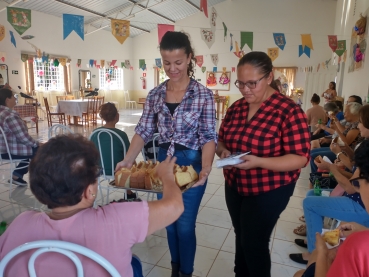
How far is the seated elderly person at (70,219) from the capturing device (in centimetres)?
76

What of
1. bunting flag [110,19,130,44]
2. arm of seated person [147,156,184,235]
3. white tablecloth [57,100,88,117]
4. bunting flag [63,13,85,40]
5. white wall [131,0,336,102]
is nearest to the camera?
arm of seated person [147,156,184,235]

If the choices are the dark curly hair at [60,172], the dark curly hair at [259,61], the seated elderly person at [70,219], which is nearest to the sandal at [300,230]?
the dark curly hair at [259,61]

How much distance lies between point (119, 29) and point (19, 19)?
1.94 m

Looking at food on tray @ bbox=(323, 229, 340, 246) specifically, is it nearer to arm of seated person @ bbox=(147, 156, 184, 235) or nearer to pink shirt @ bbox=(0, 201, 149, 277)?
arm of seated person @ bbox=(147, 156, 184, 235)

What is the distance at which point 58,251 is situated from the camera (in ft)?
2.31

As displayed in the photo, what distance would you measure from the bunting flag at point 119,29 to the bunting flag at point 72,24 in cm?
87

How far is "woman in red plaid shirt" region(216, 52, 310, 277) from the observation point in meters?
1.22

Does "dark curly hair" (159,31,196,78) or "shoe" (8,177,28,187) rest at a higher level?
"dark curly hair" (159,31,196,78)

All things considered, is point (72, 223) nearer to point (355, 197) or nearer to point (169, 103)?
point (169, 103)

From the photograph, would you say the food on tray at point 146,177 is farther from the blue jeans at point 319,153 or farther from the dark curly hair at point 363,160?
the blue jeans at point 319,153

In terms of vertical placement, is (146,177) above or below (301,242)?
above

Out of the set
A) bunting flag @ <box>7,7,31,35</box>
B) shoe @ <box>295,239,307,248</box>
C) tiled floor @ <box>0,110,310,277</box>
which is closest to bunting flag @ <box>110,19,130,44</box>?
bunting flag @ <box>7,7,31,35</box>

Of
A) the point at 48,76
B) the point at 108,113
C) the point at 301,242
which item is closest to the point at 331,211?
the point at 301,242

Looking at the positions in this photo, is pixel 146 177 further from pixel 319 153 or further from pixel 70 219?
pixel 319 153
